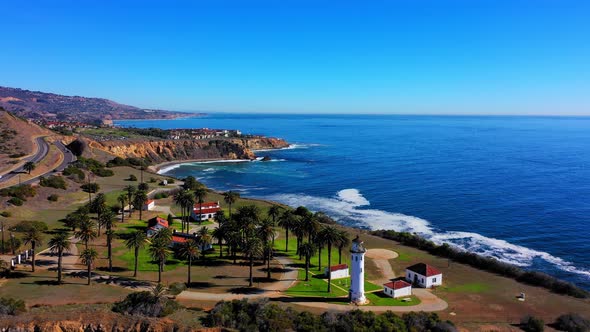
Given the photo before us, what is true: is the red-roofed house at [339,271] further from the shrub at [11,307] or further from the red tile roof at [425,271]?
the shrub at [11,307]

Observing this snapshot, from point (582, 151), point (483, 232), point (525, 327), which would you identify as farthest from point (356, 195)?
point (582, 151)

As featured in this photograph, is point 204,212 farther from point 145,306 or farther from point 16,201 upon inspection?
point 145,306

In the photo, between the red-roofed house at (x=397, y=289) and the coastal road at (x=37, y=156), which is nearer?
the red-roofed house at (x=397, y=289)

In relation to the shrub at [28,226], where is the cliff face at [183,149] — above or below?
above

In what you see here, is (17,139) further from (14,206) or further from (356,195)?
(356,195)

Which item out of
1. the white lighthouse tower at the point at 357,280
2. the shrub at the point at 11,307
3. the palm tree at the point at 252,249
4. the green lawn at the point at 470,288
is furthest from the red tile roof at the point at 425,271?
the shrub at the point at 11,307

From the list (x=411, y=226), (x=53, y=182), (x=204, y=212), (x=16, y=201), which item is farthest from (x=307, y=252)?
(x=53, y=182)
